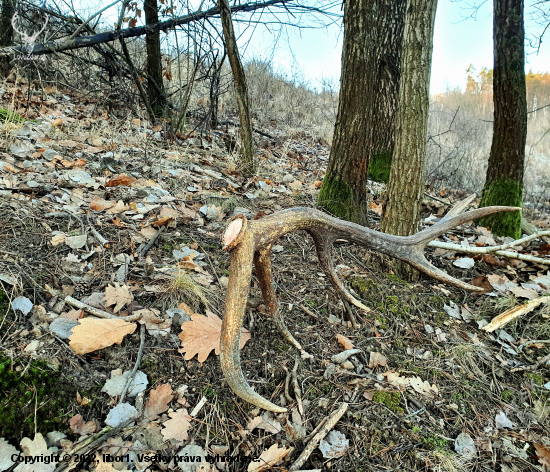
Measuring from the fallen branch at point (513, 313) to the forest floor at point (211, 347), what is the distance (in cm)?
8

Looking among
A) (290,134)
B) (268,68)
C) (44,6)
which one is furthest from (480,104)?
(44,6)

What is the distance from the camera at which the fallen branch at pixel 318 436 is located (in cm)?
180

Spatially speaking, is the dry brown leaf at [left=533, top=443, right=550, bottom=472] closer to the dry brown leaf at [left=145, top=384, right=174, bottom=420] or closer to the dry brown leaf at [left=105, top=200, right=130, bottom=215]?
the dry brown leaf at [left=145, top=384, right=174, bottom=420]

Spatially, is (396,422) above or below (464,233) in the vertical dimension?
below

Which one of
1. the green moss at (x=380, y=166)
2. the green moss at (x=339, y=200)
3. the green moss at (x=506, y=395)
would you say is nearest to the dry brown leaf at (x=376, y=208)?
the green moss at (x=339, y=200)

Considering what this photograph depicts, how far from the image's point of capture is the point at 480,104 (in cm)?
1977

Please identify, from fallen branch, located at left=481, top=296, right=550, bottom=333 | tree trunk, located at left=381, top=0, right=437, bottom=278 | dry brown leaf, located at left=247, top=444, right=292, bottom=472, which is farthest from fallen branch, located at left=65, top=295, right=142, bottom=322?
fallen branch, located at left=481, top=296, right=550, bottom=333

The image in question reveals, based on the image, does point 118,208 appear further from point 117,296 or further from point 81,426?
point 81,426

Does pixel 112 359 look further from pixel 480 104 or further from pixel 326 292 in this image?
pixel 480 104

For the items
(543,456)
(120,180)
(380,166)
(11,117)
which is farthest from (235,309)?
(380,166)

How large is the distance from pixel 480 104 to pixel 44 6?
68.4ft

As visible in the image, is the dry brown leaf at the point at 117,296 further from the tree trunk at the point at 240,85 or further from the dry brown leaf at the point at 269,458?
the tree trunk at the point at 240,85

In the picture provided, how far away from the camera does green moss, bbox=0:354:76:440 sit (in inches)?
63.7

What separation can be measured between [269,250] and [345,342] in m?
1.03
